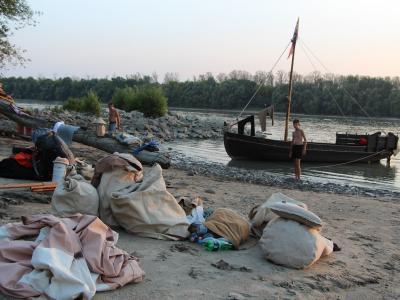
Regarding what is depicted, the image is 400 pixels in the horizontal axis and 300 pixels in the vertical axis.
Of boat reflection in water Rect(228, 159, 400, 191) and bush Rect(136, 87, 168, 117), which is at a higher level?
bush Rect(136, 87, 168, 117)

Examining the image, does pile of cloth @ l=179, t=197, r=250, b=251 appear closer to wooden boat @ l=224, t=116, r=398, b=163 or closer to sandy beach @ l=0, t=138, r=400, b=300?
sandy beach @ l=0, t=138, r=400, b=300

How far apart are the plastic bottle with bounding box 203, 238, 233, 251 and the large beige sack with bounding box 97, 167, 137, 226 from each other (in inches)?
46.5

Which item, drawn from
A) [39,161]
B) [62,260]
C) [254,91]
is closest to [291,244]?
[62,260]

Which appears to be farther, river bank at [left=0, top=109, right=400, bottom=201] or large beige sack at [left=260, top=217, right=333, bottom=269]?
river bank at [left=0, top=109, right=400, bottom=201]

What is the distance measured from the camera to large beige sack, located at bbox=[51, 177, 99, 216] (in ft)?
18.9

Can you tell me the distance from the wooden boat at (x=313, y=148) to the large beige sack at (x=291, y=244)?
53.4 ft

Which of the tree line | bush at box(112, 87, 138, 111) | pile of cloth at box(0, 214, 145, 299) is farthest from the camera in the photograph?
the tree line

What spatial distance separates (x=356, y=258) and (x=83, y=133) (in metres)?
10.3

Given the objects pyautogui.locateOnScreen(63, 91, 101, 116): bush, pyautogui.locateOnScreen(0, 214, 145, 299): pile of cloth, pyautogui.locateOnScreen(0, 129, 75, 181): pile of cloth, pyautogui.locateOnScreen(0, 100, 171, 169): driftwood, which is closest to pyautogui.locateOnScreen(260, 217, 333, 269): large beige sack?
pyautogui.locateOnScreen(0, 214, 145, 299): pile of cloth

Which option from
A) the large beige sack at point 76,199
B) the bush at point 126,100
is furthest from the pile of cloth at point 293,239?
the bush at point 126,100

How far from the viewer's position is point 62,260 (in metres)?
3.87

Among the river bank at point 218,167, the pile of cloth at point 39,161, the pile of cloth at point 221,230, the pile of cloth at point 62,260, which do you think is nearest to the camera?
the pile of cloth at point 62,260

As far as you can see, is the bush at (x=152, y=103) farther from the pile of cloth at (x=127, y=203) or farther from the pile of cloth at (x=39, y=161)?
the pile of cloth at (x=127, y=203)

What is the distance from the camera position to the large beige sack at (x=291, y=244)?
5.11m
